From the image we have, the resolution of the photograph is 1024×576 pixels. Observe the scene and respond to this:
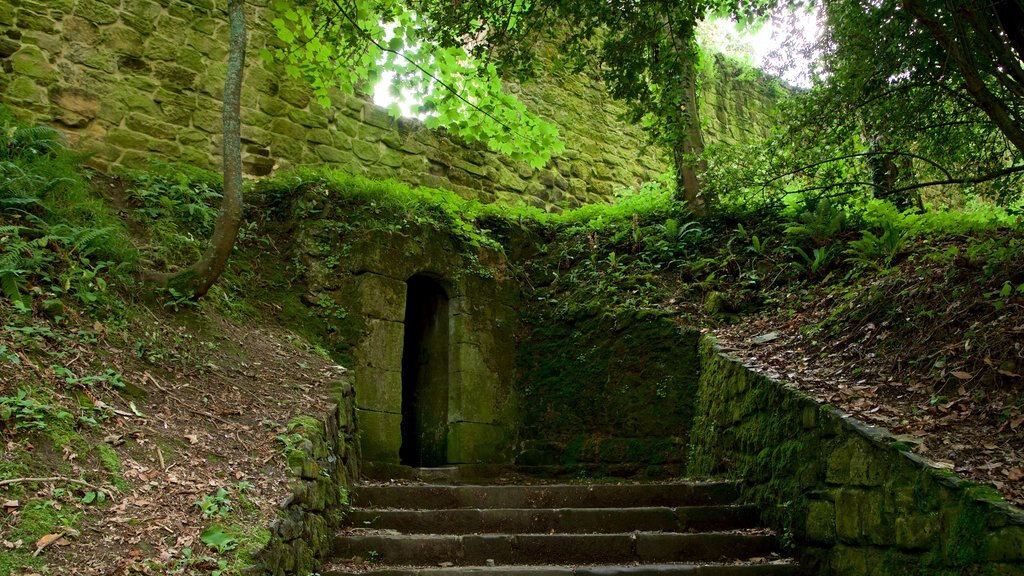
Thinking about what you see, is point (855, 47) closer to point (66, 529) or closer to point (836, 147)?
point (836, 147)

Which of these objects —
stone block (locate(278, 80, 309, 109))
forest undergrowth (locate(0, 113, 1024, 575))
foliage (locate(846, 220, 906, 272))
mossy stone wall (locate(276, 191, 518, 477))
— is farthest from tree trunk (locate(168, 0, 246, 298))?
foliage (locate(846, 220, 906, 272))

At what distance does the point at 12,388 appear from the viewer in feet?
12.2

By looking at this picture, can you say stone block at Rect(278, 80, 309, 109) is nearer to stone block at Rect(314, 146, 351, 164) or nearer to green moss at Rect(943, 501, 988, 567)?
stone block at Rect(314, 146, 351, 164)

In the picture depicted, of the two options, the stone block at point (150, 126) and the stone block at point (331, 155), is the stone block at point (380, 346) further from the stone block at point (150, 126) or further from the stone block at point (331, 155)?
the stone block at point (150, 126)

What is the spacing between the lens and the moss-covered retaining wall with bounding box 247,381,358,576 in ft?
12.5

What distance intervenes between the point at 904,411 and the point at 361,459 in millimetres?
4402

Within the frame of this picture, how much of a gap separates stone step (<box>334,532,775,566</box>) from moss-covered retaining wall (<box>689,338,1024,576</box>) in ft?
1.38

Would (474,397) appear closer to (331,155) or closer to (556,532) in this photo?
(556,532)

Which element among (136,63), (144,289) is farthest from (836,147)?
(136,63)

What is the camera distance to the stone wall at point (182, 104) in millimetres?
7223

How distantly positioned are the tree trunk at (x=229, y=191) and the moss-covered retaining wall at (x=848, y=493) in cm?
415

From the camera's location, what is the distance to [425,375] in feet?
26.7

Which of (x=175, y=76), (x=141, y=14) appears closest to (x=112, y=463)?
(x=175, y=76)

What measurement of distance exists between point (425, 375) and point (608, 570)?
3937 millimetres
